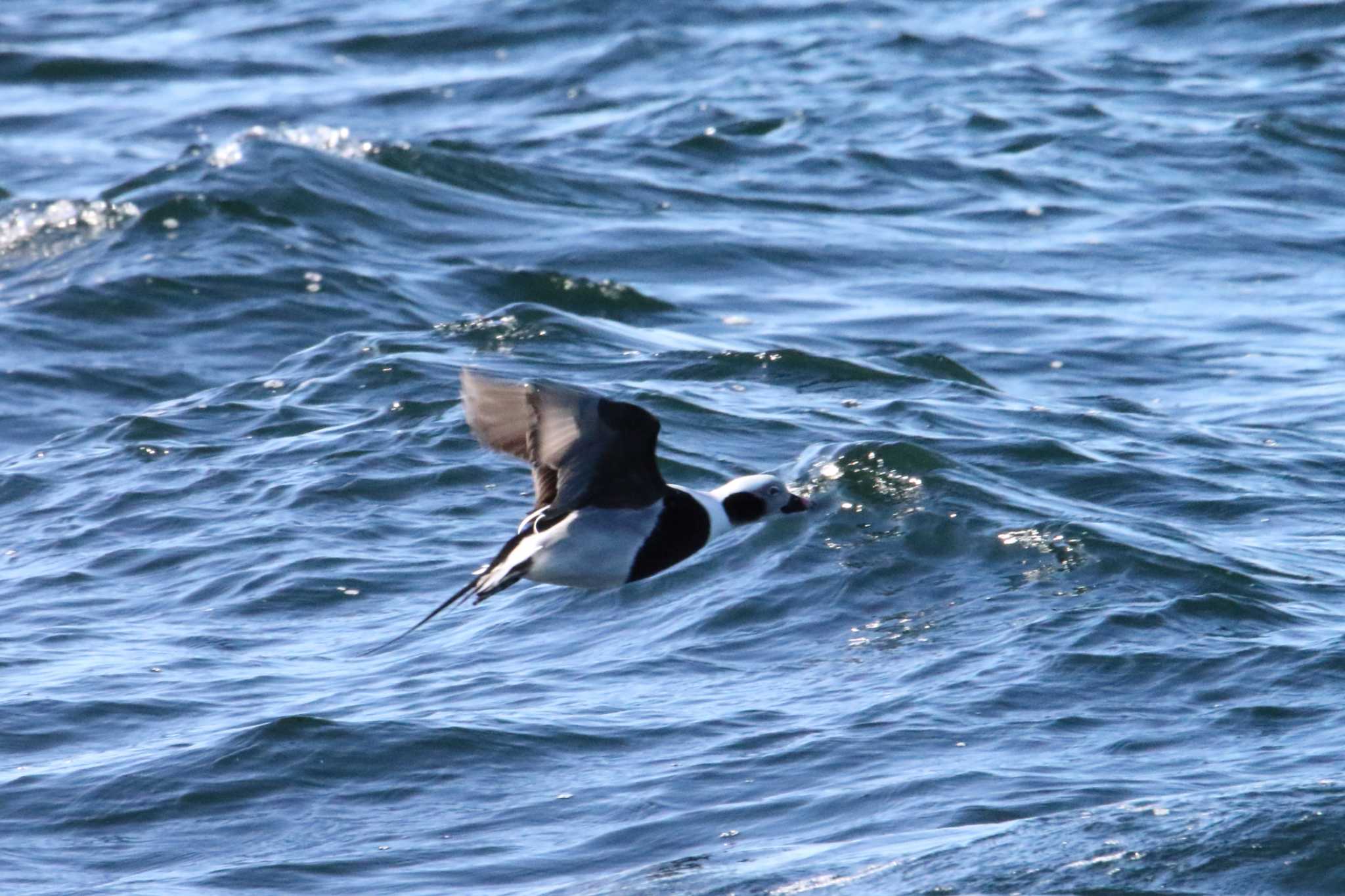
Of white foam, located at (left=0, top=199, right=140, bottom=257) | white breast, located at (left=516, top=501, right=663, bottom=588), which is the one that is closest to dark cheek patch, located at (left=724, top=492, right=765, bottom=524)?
white breast, located at (left=516, top=501, right=663, bottom=588)

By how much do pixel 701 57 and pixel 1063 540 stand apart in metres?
13.5

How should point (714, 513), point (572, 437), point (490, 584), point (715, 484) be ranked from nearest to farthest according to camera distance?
point (490, 584) < point (572, 437) < point (714, 513) < point (715, 484)

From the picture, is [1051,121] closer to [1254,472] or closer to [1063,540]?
[1254,472]

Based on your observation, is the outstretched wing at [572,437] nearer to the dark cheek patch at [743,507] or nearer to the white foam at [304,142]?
the dark cheek patch at [743,507]

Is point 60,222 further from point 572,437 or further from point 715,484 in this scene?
point 572,437

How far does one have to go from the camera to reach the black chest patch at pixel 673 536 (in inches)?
256

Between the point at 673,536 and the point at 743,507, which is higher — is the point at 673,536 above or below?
above

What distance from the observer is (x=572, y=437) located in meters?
6.49

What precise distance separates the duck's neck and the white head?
7 centimetres

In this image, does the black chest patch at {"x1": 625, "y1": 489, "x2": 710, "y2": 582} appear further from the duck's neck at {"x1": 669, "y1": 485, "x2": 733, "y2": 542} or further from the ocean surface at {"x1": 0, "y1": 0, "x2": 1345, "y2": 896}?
the ocean surface at {"x1": 0, "y1": 0, "x2": 1345, "y2": 896}

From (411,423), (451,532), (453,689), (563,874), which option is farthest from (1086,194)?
(563,874)

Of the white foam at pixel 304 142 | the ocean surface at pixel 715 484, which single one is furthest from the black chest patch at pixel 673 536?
the white foam at pixel 304 142

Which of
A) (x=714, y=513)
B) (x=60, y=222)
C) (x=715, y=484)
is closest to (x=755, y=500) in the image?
(x=714, y=513)

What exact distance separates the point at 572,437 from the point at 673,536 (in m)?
0.45
